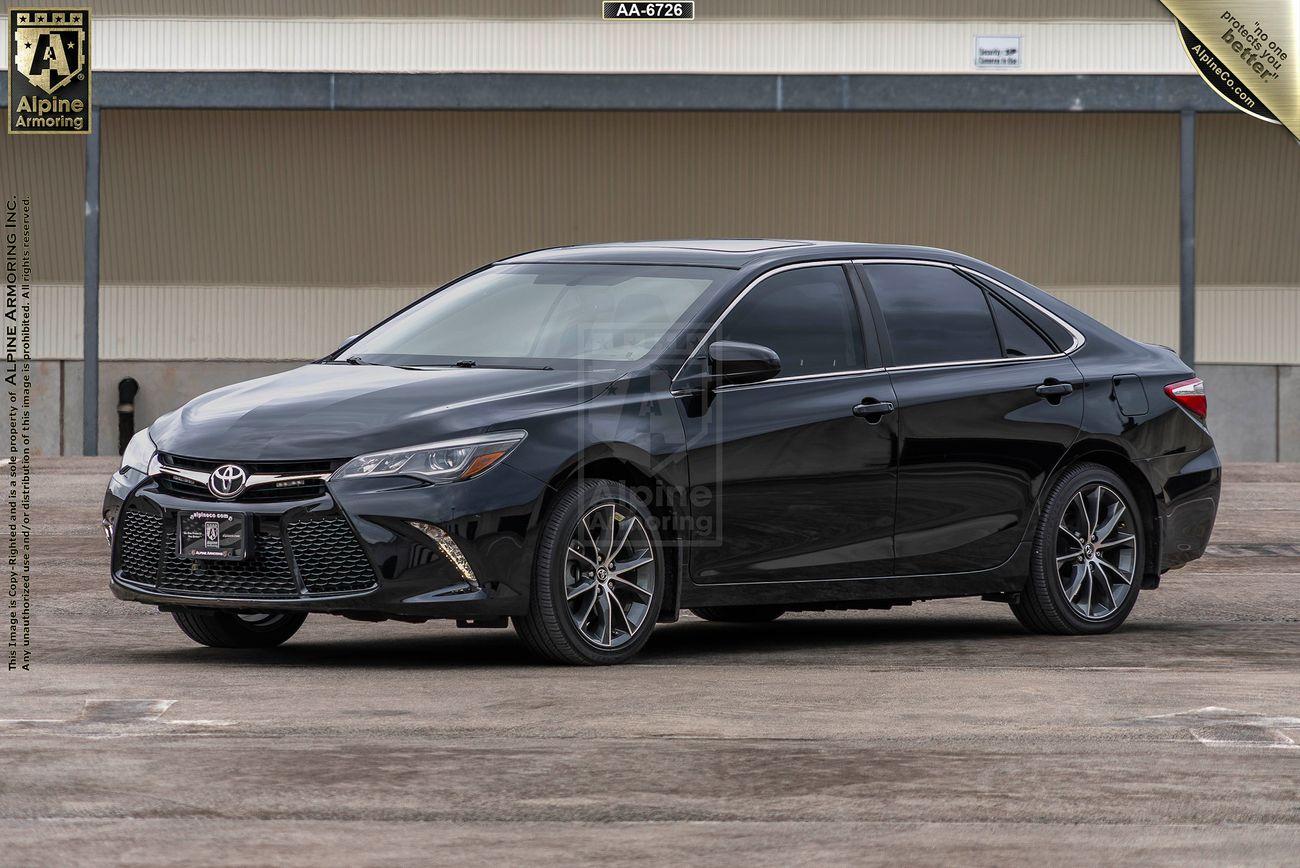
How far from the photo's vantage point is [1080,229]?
32.1 meters

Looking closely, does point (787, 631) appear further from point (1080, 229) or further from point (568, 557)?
point (1080, 229)

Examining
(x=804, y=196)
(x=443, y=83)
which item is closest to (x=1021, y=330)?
(x=443, y=83)

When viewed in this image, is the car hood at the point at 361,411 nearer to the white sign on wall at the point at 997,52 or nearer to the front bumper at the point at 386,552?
the front bumper at the point at 386,552

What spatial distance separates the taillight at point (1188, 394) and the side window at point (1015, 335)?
665 millimetres

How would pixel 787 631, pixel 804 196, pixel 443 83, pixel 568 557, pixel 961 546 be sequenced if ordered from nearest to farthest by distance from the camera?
1. pixel 568 557
2. pixel 961 546
3. pixel 787 631
4. pixel 443 83
5. pixel 804 196

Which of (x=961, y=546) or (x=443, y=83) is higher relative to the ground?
(x=443, y=83)

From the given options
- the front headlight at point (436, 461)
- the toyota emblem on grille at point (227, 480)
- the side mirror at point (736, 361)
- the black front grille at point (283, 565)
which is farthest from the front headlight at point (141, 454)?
the side mirror at point (736, 361)

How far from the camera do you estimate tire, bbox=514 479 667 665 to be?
26.7ft

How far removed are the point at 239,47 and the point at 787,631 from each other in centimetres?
1989

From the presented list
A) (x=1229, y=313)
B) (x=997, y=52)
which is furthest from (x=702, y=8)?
(x=1229, y=313)

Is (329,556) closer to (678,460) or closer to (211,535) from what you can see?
(211,535)

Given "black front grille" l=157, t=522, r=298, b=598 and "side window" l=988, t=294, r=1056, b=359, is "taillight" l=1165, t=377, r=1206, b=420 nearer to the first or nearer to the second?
"side window" l=988, t=294, r=1056, b=359

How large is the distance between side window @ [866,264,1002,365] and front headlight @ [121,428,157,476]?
9.66 ft

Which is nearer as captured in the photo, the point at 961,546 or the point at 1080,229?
the point at 961,546
